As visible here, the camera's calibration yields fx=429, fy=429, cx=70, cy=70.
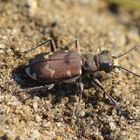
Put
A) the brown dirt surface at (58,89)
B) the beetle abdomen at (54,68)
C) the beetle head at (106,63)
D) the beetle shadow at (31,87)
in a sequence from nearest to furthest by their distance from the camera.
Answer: the brown dirt surface at (58,89) → the beetle abdomen at (54,68) → the beetle shadow at (31,87) → the beetle head at (106,63)

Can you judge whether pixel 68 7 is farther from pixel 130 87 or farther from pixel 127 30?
pixel 130 87

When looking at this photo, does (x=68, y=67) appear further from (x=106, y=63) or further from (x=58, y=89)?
(x=106, y=63)

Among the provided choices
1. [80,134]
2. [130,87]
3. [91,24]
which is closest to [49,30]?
[91,24]

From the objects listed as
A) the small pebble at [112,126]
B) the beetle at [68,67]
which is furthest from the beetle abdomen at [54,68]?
the small pebble at [112,126]

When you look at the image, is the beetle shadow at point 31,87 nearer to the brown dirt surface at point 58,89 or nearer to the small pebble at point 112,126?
the brown dirt surface at point 58,89

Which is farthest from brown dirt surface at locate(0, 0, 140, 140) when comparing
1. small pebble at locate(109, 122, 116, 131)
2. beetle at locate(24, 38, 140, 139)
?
beetle at locate(24, 38, 140, 139)

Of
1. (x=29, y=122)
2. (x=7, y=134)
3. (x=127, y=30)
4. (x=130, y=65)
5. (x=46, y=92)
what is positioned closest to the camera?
(x=7, y=134)

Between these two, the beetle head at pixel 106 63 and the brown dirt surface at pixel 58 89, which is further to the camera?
the beetle head at pixel 106 63
